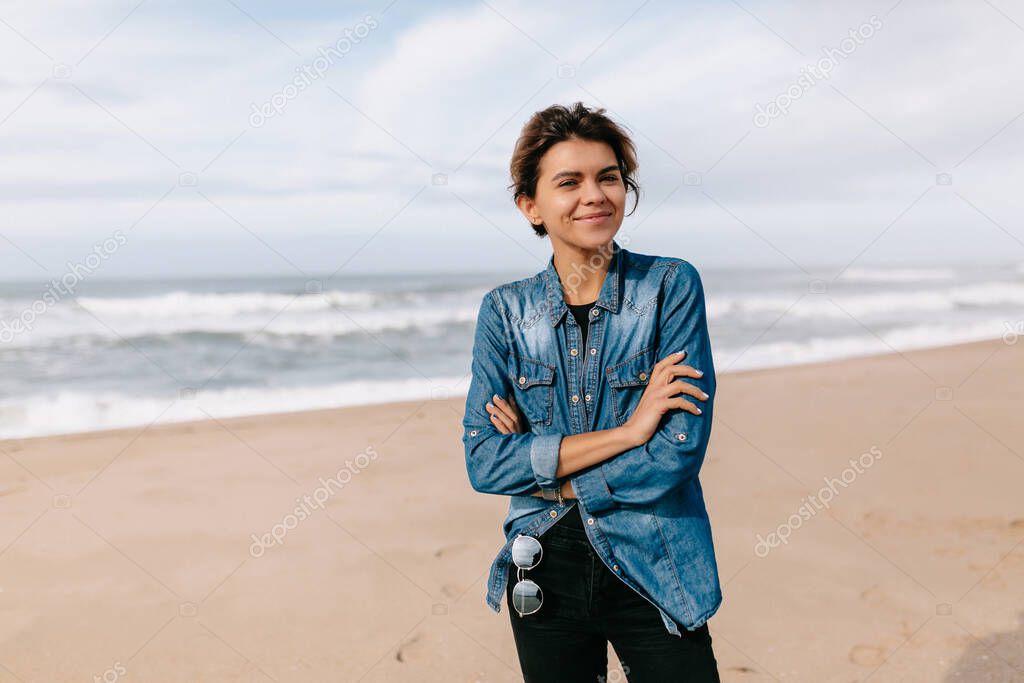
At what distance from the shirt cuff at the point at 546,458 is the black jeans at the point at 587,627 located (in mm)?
111

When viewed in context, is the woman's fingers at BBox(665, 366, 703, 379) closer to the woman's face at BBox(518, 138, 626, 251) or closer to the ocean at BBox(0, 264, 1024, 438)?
the woman's face at BBox(518, 138, 626, 251)

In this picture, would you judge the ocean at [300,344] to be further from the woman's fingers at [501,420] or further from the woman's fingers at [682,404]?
the woman's fingers at [682,404]

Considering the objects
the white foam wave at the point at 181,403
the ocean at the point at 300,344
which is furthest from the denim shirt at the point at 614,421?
the ocean at the point at 300,344

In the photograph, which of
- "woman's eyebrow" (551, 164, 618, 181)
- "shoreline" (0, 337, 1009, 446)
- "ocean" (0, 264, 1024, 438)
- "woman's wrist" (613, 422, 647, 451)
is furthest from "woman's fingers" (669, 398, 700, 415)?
"ocean" (0, 264, 1024, 438)

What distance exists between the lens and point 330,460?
6797mm

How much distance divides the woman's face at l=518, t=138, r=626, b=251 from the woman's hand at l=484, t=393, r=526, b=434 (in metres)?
0.44

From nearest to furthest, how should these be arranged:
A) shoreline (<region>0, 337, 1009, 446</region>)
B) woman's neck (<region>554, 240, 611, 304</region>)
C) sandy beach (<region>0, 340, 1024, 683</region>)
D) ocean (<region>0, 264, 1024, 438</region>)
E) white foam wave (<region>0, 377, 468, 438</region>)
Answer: woman's neck (<region>554, 240, 611, 304</region>)
sandy beach (<region>0, 340, 1024, 683</region>)
shoreline (<region>0, 337, 1009, 446</region>)
white foam wave (<region>0, 377, 468, 438</region>)
ocean (<region>0, 264, 1024, 438</region>)

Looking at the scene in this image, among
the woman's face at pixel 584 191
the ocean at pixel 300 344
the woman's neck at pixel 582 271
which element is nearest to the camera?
the woman's face at pixel 584 191

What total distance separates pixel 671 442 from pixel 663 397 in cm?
10

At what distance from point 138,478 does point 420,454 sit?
2260 millimetres

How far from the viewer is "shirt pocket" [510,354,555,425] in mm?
1999

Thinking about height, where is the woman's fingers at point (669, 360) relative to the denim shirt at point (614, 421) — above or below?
above

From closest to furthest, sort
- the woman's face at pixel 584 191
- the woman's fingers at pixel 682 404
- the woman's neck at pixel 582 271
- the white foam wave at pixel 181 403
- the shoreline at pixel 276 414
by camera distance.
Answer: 1. the woman's fingers at pixel 682 404
2. the woman's face at pixel 584 191
3. the woman's neck at pixel 582 271
4. the shoreline at pixel 276 414
5. the white foam wave at pixel 181 403

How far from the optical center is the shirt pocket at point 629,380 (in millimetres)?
1931
